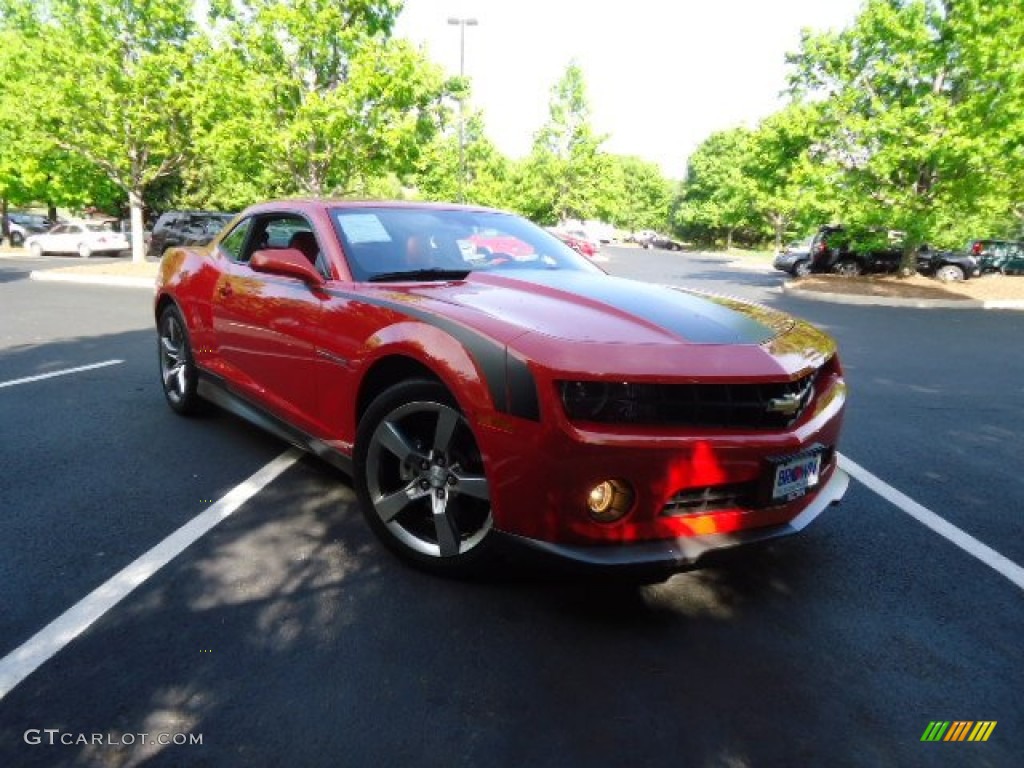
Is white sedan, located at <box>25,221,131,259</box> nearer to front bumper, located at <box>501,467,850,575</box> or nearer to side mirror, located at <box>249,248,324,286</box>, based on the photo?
side mirror, located at <box>249,248,324,286</box>

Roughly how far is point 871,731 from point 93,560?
9.80 ft

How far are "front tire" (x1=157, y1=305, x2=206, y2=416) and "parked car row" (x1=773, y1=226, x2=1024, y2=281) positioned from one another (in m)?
18.8

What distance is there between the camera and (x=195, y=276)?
4.80 metres

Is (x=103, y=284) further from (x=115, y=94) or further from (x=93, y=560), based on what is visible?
(x=93, y=560)

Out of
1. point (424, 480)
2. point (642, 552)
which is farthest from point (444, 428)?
point (642, 552)

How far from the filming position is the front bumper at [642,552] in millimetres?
2299

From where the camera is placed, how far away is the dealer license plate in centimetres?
251

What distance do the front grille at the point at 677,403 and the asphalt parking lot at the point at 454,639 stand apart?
0.80 meters

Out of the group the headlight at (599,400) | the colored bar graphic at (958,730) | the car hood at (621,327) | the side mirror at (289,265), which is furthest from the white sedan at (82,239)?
the colored bar graphic at (958,730)

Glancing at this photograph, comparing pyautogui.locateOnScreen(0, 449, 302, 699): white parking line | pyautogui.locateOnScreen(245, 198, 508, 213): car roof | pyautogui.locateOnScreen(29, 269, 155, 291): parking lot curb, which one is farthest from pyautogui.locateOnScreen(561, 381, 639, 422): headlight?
pyautogui.locateOnScreen(29, 269, 155, 291): parking lot curb

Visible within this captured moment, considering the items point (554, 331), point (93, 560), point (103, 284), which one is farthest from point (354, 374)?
point (103, 284)

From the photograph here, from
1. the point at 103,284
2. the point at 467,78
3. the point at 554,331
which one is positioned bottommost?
the point at 103,284

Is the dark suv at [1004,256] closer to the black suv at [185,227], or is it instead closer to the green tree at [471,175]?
the green tree at [471,175]

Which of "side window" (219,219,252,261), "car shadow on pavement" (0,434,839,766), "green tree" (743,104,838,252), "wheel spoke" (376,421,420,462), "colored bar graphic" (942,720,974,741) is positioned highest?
"green tree" (743,104,838,252)
